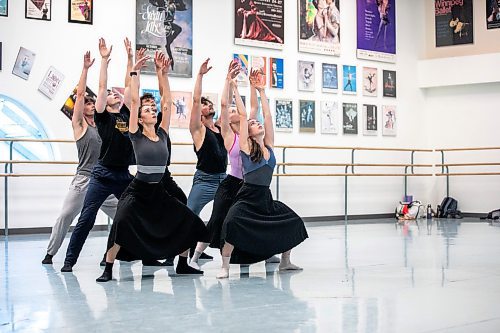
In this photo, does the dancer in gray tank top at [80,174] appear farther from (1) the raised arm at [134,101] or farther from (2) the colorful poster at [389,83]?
(2) the colorful poster at [389,83]

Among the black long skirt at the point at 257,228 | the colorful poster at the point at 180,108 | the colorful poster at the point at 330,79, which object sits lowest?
the black long skirt at the point at 257,228

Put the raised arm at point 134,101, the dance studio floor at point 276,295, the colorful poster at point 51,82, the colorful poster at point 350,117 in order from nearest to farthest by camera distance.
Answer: the dance studio floor at point 276,295 → the raised arm at point 134,101 → the colorful poster at point 51,82 → the colorful poster at point 350,117

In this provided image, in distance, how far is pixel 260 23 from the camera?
1341 centimetres

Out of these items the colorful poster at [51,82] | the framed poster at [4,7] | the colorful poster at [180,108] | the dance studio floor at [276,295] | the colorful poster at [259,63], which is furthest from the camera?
the colorful poster at [259,63]

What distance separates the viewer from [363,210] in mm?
14898

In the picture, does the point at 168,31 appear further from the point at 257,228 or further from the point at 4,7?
the point at 257,228

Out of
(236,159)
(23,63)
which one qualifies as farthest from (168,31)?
(236,159)

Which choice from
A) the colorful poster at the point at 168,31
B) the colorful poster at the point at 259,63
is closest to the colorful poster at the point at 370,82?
the colorful poster at the point at 259,63

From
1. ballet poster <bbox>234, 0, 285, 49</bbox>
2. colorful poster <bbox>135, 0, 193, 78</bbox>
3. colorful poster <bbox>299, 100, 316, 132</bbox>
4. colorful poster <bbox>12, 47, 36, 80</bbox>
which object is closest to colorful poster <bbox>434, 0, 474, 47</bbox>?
colorful poster <bbox>299, 100, 316, 132</bbox>

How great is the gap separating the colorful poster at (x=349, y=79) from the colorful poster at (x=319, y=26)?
0.37 m

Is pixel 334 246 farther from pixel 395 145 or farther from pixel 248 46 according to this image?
pixel 395 145

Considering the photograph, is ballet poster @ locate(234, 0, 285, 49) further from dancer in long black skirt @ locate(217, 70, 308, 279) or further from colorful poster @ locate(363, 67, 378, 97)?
dancer in long black skirt @ locate(217, 70, 308, 279)

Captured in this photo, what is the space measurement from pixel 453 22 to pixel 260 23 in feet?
13.9

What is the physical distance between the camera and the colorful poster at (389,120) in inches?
599
